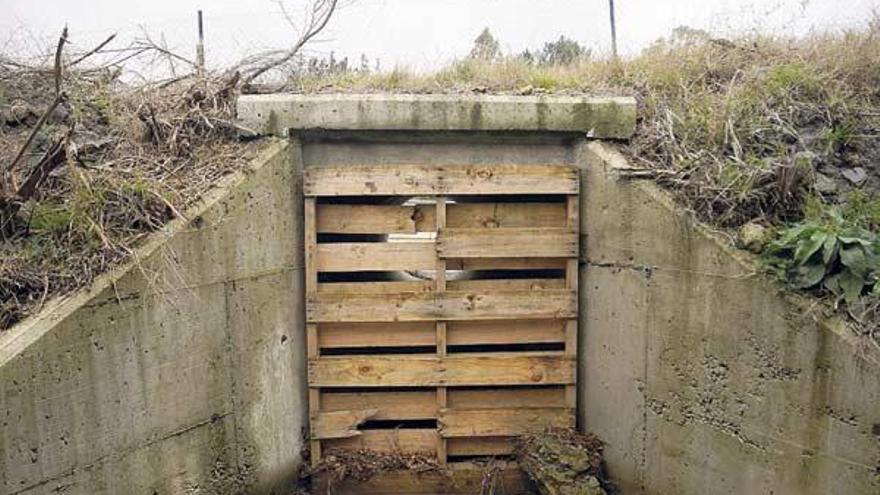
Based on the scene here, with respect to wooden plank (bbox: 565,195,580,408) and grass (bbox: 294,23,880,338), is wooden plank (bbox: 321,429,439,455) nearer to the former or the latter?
wooden plank (bbox: 565,195,580,408)

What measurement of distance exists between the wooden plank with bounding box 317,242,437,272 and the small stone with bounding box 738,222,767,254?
198 cm

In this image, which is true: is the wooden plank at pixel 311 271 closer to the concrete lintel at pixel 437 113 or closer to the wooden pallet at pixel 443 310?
the wooden pallet at pixel 443 310

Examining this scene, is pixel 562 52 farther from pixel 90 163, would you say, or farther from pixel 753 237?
pixel 90 163

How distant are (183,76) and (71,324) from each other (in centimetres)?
270

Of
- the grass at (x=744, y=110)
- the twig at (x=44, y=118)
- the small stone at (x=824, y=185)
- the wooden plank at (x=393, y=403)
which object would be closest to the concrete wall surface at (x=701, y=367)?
the grass at (x=744, y=110)

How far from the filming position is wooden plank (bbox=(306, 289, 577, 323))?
171 inches

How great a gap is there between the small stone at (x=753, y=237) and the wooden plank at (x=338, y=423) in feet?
8.98

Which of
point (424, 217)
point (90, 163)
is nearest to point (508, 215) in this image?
point (424, 217)

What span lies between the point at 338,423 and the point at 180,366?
4.54 feet

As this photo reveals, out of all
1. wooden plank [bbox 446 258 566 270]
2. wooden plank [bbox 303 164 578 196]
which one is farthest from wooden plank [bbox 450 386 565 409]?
wooden plank [bbox 303 164 578 196]

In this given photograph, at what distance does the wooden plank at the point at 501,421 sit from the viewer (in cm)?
446

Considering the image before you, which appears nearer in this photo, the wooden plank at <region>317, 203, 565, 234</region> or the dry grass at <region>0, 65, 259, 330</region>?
the dry grass at <region>0, 65, 259, 330</region>

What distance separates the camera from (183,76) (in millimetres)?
4918

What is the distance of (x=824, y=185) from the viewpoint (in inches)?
141
